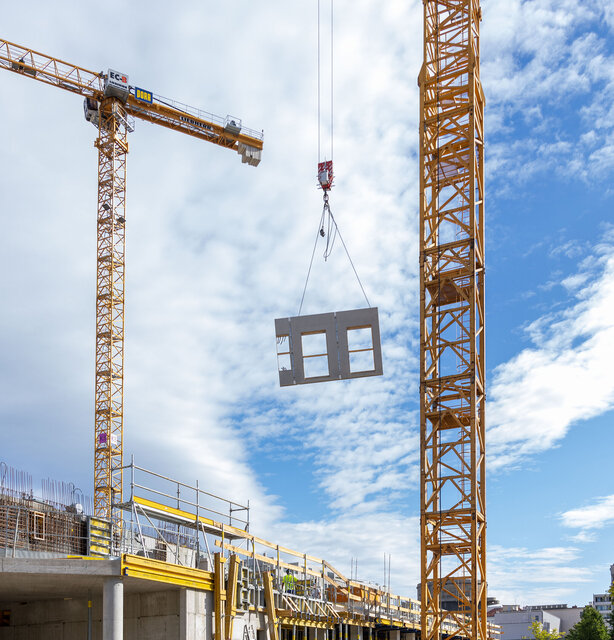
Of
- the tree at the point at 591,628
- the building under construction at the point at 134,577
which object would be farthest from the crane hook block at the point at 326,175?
the tree at the point at 591,628

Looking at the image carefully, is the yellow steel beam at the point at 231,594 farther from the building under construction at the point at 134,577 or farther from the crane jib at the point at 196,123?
the crane jib at the point at 196,123

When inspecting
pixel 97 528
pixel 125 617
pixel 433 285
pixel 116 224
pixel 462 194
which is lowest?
pixel 125 617

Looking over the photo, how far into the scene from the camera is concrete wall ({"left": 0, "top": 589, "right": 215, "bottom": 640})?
3027cm

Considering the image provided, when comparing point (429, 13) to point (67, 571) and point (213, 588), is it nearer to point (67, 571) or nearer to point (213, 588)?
point (213, 588)

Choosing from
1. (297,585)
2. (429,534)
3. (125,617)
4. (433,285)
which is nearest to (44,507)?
(125,617)

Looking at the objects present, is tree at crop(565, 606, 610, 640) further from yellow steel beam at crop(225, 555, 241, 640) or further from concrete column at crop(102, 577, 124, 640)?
concrete column at crop(102, 577, 124, 640)

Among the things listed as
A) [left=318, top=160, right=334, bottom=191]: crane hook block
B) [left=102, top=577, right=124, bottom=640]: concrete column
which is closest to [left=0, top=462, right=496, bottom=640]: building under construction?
[left=102, top=577, right=124, bottom=640]: concrete column

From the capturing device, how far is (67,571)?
25750 mm

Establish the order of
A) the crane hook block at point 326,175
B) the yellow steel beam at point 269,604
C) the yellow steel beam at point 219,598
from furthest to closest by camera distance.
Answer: the crane hook block at point 326,175 < the yellow steel beam at point 269,604 < the yellow steel beam at point 219,598

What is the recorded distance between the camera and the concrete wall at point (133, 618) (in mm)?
30266

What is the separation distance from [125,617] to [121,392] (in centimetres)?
4269

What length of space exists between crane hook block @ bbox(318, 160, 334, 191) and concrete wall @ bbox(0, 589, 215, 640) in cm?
1942

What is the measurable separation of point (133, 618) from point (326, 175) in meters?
21.4

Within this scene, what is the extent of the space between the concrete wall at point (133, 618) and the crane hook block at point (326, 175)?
1942 cm
